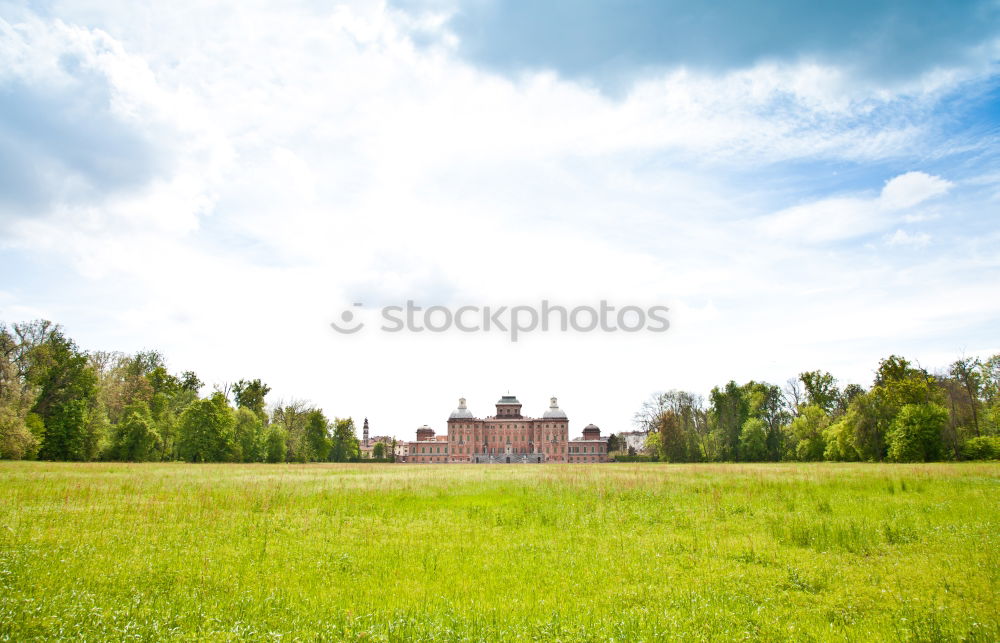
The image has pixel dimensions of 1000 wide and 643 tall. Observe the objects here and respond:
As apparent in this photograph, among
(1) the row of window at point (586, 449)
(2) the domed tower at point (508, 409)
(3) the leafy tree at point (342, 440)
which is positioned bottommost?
(1) the row of window at point (586, 449)

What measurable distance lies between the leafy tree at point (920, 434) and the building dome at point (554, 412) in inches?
3601

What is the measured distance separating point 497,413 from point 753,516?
130116mm

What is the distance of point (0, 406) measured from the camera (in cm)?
4175

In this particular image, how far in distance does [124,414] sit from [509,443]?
9278cm

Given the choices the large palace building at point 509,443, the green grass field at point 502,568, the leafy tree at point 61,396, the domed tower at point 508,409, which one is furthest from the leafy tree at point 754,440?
the leafy tree at point 61,396

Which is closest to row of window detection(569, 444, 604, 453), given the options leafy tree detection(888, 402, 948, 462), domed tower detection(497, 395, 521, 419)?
domed tower detection(497, 395, 521, 419)

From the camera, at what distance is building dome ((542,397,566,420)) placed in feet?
458

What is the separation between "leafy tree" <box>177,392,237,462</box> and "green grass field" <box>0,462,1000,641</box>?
151 ft

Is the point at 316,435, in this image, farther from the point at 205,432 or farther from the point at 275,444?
the point at 205,432

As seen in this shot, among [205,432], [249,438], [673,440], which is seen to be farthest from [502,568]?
[673,440]

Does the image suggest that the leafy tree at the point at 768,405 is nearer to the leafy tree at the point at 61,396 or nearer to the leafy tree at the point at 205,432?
the leafy tree at the point at 205,432

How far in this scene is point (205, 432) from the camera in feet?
200

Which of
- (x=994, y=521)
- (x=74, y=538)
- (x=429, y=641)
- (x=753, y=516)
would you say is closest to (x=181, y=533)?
(x=74, y=538)

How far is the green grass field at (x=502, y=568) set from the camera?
7.52 m
